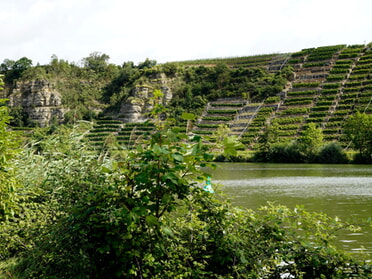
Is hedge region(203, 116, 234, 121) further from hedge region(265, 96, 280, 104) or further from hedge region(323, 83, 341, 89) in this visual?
hedge region(323, 83, 341, 89)

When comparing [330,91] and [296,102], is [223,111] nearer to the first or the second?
[296,102]

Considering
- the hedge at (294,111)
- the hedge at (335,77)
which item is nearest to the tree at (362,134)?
the hedge at (294,111)

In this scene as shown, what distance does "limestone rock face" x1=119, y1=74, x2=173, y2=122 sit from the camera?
9500 centimetres

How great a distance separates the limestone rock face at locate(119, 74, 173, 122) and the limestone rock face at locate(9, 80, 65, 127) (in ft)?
71.1

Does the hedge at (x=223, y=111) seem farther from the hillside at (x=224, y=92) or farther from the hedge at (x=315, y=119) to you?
the hedge at (x=315, y=119)

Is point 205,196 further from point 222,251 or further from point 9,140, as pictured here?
point 9,140

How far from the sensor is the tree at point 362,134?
43.7m

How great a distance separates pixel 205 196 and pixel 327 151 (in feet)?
148

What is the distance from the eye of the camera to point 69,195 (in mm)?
3988

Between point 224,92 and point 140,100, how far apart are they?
72.5ft

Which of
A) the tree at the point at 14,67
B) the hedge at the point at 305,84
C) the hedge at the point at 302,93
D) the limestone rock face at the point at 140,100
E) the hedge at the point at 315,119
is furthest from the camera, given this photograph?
the tree at the point at 14,67

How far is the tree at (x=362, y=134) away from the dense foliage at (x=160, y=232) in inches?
A: 1714

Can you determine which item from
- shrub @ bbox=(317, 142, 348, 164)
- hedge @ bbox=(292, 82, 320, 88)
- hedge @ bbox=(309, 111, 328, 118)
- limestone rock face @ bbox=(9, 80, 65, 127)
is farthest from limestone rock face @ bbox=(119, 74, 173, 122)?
shrub @ bbox=(317, 142, 348, 164)

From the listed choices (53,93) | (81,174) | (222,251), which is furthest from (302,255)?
(53,93)
